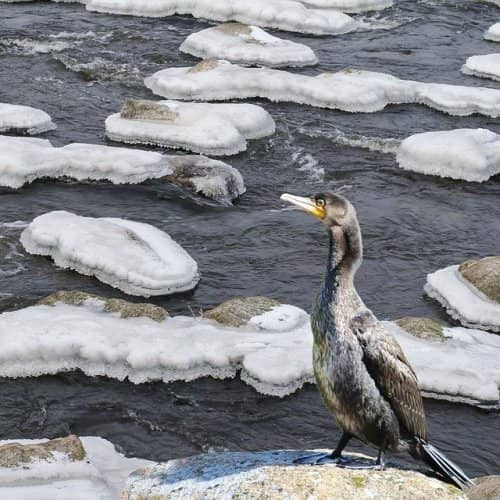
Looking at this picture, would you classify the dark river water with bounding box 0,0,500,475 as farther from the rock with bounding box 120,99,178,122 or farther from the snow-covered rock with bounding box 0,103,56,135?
the rock with bounding box 120,99,178,122

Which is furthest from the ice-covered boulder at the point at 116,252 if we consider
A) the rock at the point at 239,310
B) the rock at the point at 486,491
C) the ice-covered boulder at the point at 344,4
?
the ice-covered boulder at the point at 344,4

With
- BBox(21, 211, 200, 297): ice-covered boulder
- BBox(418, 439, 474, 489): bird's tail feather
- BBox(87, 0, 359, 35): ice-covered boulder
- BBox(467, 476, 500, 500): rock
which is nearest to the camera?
BBox(418, 439, 474, 489): bird's tail feather

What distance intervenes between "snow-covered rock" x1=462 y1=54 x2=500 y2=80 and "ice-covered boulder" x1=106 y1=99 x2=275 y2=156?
7.30 metres

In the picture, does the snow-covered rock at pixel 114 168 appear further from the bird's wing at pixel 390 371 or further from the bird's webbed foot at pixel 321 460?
the bird's wing at pixel 390 371

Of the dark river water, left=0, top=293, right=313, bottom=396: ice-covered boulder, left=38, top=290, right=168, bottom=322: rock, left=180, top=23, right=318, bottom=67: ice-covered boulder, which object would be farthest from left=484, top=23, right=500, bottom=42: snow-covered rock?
left=38, top=290, right=168, bottom=322: rock

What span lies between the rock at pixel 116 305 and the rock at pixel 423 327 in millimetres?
3434

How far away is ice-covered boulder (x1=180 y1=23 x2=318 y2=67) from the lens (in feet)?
89.0

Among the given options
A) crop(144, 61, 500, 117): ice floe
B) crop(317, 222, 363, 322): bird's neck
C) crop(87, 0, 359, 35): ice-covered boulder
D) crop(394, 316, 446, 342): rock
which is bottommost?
crop(394, 316, 446, 342): rock

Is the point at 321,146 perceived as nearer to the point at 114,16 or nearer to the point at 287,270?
the point at 287,270

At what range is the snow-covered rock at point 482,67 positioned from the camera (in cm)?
2738

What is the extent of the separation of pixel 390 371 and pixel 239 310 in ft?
22.3

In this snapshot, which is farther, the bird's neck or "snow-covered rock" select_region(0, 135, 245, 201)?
"snow-covered rock" select_region(0, 135, 245, 201)

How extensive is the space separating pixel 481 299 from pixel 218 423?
5213 mm

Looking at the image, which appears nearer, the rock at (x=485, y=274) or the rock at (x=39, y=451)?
the rock at (x=39, y=451)
